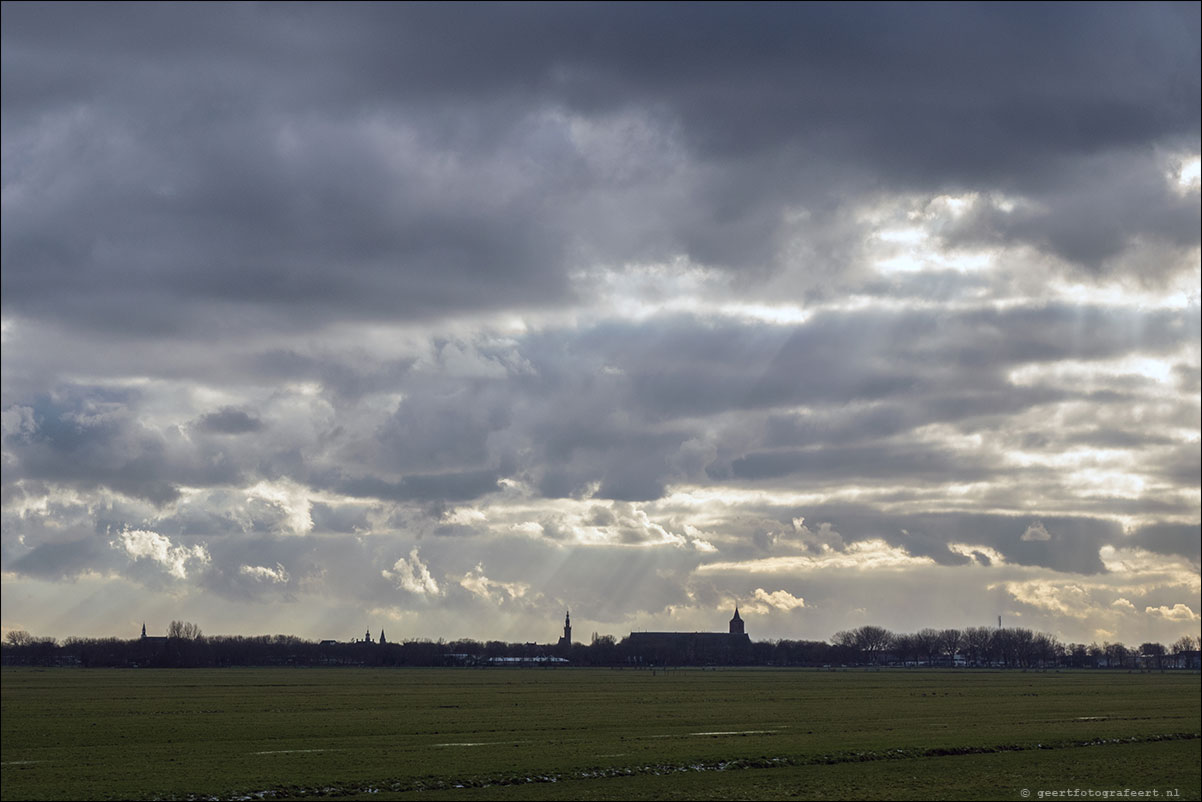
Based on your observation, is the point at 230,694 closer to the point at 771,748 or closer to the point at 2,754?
the point at 2,754

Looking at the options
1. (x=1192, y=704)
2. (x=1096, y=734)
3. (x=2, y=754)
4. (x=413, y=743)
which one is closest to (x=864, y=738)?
(x=1096, y=734)

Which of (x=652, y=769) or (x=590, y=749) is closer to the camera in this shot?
(x=652, y=769)

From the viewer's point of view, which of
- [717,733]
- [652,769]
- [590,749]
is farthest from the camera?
[717,733]

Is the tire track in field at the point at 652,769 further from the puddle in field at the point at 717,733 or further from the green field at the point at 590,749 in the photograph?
the puddle in field at the point at 717,733

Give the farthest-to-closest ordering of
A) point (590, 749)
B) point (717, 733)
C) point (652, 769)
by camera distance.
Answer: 1. point (717, 733)
2. point (590, 749)
3. point (652, 769)

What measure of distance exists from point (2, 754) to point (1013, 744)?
175ft

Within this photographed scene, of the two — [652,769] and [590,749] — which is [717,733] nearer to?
[590,749]

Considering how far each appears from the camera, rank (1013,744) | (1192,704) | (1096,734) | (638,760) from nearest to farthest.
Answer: (638,760) < (1013,744) < (1096,734) < (1192,704)

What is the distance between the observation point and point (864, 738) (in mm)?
69688

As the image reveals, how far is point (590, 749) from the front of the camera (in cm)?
6191

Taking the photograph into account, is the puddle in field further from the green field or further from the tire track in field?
the tire track in field

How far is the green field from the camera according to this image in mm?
48906

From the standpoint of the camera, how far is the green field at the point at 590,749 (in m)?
48.9

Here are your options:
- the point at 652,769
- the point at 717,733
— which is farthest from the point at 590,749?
the point at 717,733
